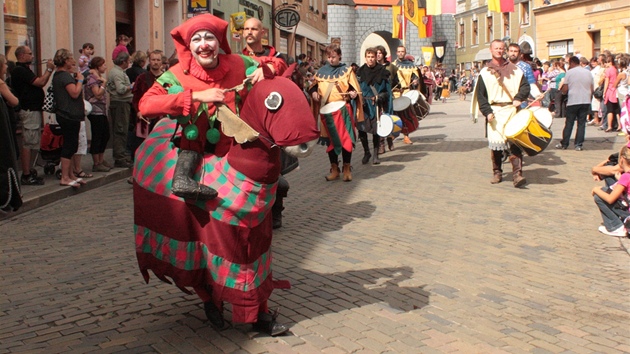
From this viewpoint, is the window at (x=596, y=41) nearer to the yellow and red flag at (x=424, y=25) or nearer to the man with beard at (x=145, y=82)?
the yellow and red flag at (x=424, y=25)

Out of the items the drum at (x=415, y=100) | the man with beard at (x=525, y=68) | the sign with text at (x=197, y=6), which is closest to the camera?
the man with beard at (x=525, y=68)

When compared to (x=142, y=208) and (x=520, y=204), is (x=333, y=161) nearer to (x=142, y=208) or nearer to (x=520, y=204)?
(x=520, y=204)

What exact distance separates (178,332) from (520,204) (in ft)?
19.7

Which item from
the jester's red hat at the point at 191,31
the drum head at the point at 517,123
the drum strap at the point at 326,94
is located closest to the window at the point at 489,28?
the drum strap at the point at 326,94

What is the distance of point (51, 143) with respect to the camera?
38.5 feet

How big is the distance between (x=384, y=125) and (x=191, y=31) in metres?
9.49

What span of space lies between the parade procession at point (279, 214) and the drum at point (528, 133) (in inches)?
1.2

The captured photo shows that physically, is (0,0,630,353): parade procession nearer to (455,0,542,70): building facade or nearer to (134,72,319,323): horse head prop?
(134,72,319,323): horse head prop

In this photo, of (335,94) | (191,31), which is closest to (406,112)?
(335,94)

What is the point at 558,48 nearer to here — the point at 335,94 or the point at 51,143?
the point at 335,94

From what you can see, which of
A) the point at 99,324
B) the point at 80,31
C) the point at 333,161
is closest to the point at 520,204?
the point at 333,161

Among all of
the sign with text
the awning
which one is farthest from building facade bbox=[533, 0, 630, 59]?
the sign with text

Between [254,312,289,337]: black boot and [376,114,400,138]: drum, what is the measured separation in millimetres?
9156

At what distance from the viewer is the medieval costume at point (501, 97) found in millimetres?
10969
